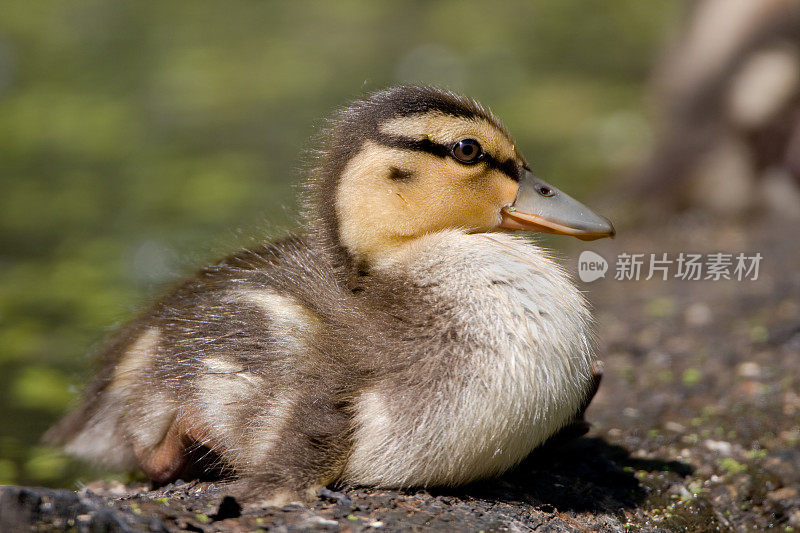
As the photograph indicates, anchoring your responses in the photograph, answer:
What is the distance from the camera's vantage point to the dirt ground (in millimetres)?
2107

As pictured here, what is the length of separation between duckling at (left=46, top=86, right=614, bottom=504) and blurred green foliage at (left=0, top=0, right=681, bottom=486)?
0.38 metres

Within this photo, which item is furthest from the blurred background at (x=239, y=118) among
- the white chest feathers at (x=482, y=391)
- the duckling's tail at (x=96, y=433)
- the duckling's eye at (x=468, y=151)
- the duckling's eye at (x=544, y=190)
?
the white chest feathers at (x=482, y=391)

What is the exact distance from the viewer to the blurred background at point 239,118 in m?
4.45

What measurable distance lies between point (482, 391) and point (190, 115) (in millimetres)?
5122

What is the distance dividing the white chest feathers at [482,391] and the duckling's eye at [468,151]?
29cm

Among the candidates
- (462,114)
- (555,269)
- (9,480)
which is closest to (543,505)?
(555,269)

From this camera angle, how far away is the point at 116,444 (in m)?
2.74

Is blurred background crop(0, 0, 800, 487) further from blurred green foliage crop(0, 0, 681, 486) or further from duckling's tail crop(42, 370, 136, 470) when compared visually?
duckling's tail crop(42, 370, 136, 470)

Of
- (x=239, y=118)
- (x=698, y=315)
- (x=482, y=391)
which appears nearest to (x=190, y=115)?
(x=239, y=118)

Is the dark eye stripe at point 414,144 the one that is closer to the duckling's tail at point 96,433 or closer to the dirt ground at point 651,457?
the dirt ground at point 651,457

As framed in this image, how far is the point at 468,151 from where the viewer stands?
8.34 feet

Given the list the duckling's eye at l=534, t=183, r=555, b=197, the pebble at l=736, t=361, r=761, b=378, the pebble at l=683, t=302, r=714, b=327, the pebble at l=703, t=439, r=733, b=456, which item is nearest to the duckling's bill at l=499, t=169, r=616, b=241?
the duckling's eye at l=534, t=183, r=555, b=197

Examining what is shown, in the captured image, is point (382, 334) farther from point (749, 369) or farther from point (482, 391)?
point (749, 369)

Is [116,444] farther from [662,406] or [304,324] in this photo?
[662,406]
